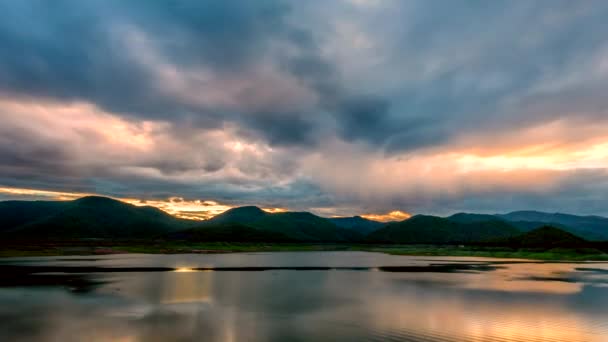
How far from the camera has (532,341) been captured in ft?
99.5

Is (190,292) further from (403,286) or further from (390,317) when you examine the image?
(403,286)

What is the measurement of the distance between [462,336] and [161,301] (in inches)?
1385

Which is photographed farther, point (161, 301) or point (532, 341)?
point (161, 301)

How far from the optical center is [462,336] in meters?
31.6

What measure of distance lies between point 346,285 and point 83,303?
41078 mm

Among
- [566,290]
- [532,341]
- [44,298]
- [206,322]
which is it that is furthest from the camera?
[566,290]

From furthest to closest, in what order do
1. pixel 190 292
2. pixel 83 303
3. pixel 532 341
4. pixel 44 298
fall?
1. pixel 190 292
2. pixel 44 298
3. pixel 83 303
4. pixel 532 341

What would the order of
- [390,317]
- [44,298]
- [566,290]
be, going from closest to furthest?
[390,317] < [44,298] < [566,290]

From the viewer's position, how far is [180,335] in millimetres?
30859

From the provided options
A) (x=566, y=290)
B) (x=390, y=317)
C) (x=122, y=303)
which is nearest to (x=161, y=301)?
(x=122, y=303)

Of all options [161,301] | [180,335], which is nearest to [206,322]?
[180,335]

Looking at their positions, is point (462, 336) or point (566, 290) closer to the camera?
point (462, 336)

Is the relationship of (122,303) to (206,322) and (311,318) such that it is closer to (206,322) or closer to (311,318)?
(206,322)

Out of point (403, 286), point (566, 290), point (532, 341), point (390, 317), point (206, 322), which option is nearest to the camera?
point (532, 341)
